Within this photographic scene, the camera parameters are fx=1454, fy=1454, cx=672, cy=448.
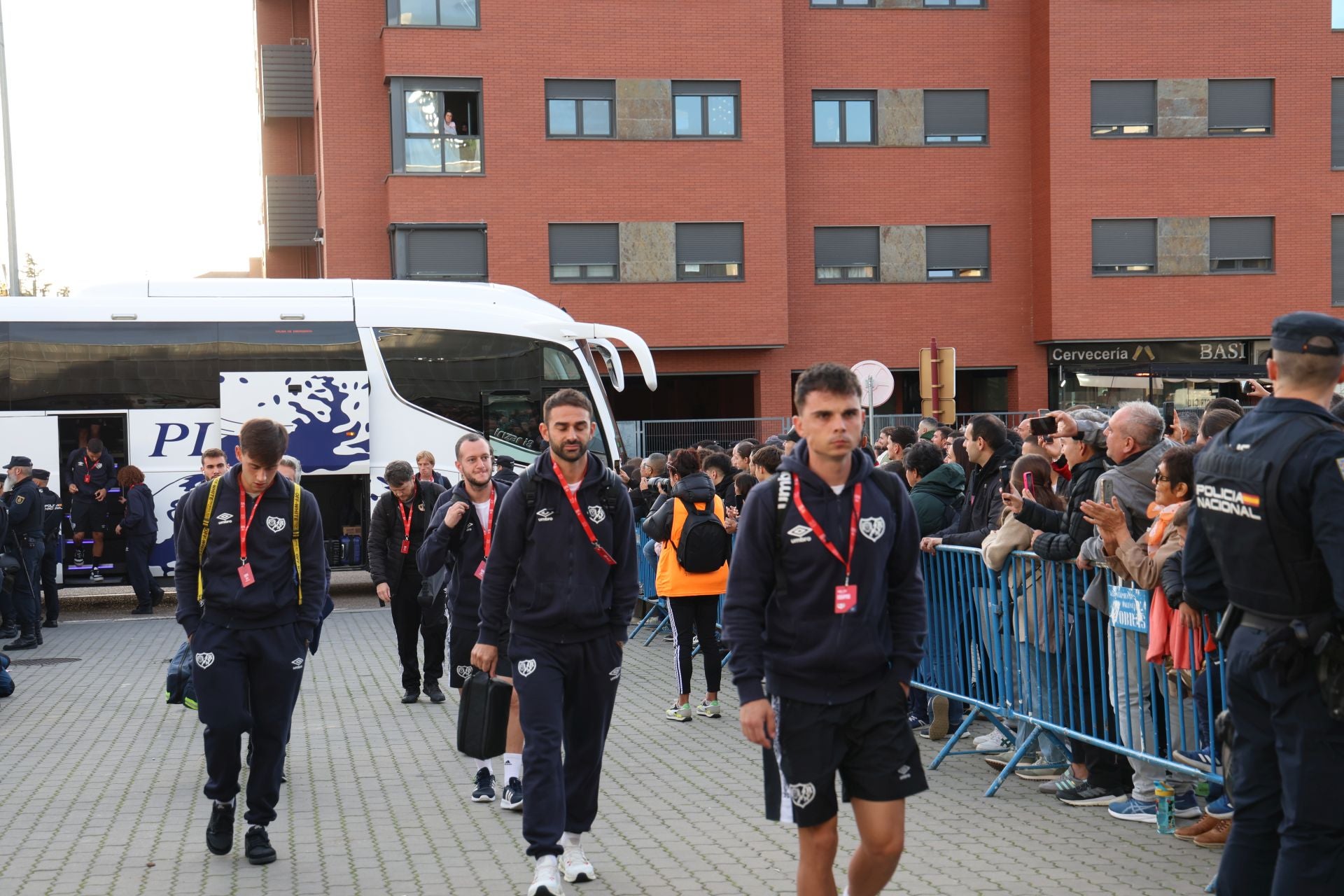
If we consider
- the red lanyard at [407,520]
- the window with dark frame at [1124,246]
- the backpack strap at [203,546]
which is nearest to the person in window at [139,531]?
the red lanyard at [407,520]

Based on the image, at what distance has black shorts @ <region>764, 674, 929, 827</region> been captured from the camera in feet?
14.4

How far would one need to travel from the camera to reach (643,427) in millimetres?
26797

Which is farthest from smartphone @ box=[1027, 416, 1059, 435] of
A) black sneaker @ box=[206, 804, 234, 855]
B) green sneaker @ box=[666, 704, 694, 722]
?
black sneaker @ box=[206, 804, 234, 855]

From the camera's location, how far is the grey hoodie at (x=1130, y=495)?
257 inches

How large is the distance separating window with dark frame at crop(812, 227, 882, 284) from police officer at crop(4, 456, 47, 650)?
2167cm

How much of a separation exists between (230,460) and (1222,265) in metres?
23.9

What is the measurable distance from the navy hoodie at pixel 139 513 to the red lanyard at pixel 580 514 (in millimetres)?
12005

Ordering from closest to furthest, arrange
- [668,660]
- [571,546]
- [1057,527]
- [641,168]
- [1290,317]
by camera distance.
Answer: [1290,317] < [571,546] < [1057,527] < [668,660] < [641,168]

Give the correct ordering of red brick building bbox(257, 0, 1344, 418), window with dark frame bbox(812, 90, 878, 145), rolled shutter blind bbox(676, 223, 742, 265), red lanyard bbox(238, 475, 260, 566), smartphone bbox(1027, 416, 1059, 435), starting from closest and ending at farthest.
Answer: red lanyard bbox(238, 475, 260, 566) → smartphone bbox(1027, 416, 1059, 435) → red brick building bbox(257, 0, 1344, 418) → rolled shutter blind bbox(676, 223, 742, 265) → window with dark frame bbox(812, 90, 878, 145)

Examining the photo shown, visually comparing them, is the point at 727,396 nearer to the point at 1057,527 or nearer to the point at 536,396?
the point at 536,396

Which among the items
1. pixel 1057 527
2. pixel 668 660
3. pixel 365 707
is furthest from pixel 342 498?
pixel 1057 527

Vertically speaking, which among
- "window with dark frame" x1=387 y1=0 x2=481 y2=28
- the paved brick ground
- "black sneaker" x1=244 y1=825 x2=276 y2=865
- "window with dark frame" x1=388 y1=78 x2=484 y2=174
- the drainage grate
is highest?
"window with dark frame" x1=387 y1=0 x2=481 y2=28

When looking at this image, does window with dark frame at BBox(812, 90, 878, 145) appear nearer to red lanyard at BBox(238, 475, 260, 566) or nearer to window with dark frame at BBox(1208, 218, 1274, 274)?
window with dark frame at BBox(1208, 218, 1274, 274)

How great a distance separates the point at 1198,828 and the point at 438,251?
26.0 metres
